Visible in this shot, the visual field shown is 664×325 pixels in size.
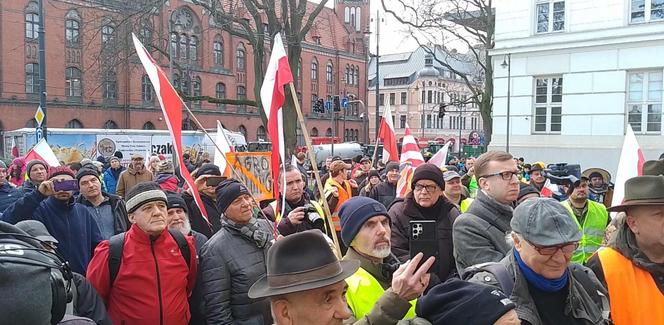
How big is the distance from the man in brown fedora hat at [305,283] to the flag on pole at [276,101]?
8.03 feet

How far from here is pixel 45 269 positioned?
159cm

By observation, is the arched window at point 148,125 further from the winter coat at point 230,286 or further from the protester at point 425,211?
the winter coat at point 230,286

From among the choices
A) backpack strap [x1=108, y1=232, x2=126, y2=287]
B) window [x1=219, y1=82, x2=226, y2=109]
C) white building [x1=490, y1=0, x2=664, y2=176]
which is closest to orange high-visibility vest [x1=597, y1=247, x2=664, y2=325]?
backpack strap [x1=108, y1=232, x2=126, y2=287]

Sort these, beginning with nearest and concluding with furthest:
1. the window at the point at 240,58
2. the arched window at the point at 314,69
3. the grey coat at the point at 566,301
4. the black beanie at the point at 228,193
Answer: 1. the grey coat at the point at 566,301
2. the black beanie at the point at 228,193
3. the window at the point at 240,58
4. the arched window at the point at 314,69

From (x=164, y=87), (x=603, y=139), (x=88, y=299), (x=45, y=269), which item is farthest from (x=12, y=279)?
(x=603, y=139)

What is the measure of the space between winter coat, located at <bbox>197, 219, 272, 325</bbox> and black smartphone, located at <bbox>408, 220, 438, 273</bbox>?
1.25 meters

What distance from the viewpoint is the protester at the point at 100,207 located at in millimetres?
5520

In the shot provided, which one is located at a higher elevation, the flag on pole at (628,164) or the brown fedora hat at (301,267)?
the flag on pole at (628,164)

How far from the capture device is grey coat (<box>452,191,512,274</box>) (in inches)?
133

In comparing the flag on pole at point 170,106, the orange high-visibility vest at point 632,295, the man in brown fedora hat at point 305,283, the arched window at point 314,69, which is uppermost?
the arched window at point 314,69

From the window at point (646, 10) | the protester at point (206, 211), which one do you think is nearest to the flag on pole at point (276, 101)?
the protester at point (206, 211)

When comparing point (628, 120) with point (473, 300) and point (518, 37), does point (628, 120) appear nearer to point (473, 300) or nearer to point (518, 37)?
point (518, 37)

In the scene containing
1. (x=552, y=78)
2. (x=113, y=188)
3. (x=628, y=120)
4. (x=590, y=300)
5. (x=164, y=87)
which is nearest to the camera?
(x=590, y=300)

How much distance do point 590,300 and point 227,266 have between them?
2.20 meters
